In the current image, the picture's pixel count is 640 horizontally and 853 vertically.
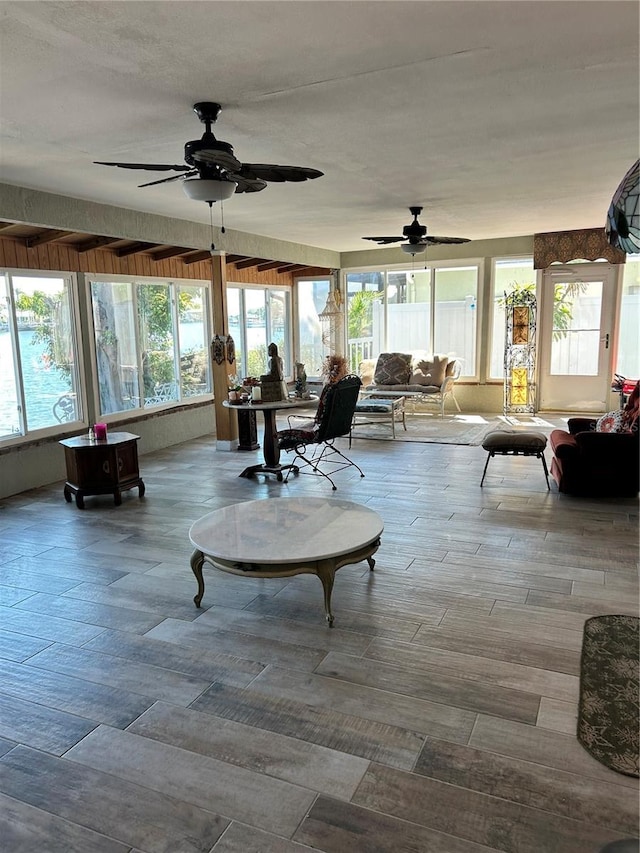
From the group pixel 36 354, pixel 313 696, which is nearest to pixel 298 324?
pixel 36 354

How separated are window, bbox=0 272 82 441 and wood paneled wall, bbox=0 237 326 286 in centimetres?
13

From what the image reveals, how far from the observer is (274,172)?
3.31 m

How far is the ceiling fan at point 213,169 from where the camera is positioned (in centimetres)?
303

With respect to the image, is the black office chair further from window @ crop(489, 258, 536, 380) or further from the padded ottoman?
window @ crop(489, 258, 536, 380)

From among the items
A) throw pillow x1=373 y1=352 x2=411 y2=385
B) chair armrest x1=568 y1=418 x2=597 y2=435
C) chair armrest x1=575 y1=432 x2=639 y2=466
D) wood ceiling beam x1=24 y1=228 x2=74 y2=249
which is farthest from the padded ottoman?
wood ceiling beam x1=24 y1=228 x2=74 y2=249

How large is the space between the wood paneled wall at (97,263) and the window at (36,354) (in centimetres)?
13

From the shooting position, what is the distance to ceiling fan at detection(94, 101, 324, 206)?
9.95 ft

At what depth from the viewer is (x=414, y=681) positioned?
2.61 metres

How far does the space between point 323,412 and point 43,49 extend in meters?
3.55

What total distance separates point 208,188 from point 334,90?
779mm

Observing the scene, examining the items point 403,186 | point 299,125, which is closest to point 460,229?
point 403,186

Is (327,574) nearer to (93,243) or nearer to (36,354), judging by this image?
(36,354)

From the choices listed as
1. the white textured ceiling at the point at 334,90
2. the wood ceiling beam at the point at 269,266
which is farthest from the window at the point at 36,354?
the wood ceiling beam at the point at 269,266

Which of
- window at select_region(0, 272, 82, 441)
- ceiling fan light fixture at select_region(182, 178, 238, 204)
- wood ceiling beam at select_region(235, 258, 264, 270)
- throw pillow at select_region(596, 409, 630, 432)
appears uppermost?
wood ceiling beam at select_region(235, 258, 264, 270)
